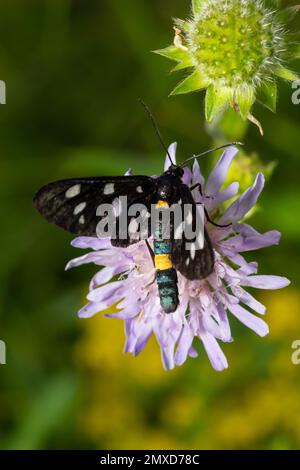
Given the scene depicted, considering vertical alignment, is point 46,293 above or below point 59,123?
below

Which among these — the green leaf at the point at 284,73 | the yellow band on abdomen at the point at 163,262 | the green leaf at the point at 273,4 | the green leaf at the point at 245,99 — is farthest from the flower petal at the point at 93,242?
the green leaf at the point at 273,4

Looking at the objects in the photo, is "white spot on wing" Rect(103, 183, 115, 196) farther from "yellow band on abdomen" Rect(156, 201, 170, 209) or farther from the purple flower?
the purple flower

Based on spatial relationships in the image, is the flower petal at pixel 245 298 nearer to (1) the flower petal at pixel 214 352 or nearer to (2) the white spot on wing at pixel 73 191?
(1) the flower petal at pixel 214 352

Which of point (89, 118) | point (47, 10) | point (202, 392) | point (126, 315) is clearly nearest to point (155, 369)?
point (202, 392)

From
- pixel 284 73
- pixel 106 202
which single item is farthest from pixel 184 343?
pixel 284 73

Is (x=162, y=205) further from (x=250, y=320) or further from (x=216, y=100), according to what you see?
(x=250, y=320)

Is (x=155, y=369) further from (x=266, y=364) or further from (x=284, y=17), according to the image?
(x=284, y=17)

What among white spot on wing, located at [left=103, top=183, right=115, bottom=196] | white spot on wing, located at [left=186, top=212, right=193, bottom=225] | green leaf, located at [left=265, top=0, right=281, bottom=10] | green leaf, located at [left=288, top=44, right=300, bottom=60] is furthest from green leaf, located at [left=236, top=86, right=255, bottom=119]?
white spot on wing, located at [left=103, top=183, right=115, bottom=196]
